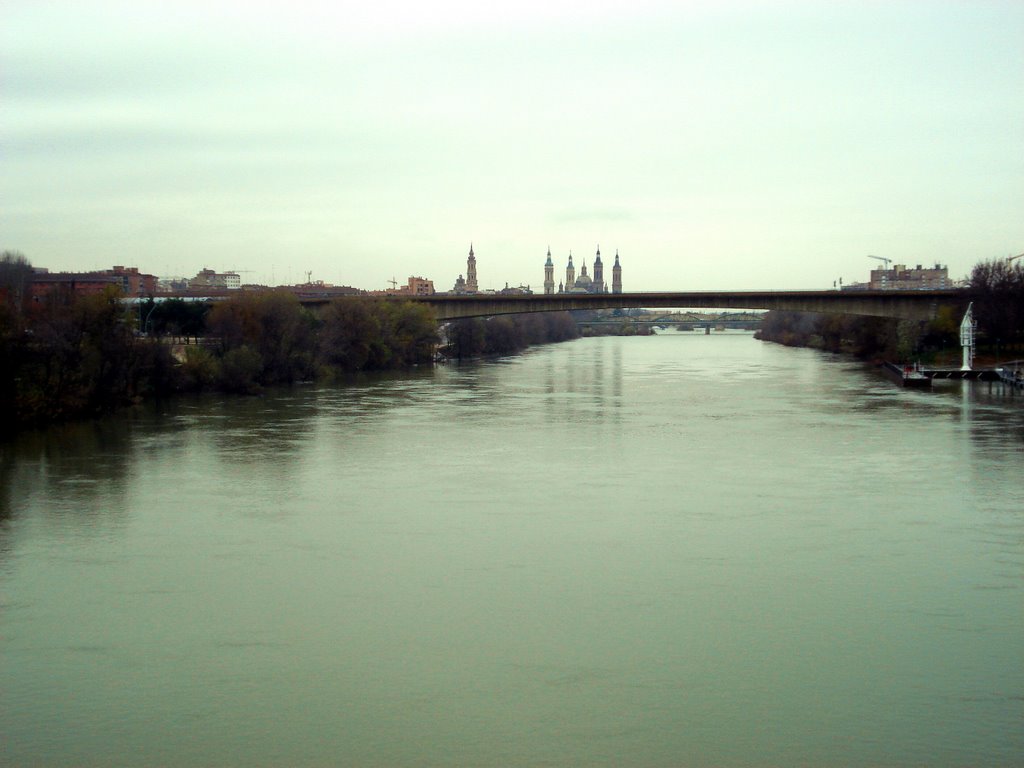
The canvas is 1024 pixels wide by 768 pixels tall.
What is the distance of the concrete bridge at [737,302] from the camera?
43.0 metres

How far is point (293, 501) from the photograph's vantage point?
14.9 metres

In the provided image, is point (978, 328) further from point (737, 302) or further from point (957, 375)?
point (737, 302)

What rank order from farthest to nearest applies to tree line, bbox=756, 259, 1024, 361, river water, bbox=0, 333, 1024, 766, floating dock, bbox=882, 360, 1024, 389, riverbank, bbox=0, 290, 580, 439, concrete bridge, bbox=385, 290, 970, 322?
concrete bridge, bbox=385, 290, 970, 322 → tree line, bbox=756, 259, 1024, 361 → floating dock, bbox=882, 360, 1024, 389 → riverbank, bbox=0, 290, 580, 439 → river water, bbox=0, 333, 1024, 766

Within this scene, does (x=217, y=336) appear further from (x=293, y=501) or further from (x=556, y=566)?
(x=556, y=566)

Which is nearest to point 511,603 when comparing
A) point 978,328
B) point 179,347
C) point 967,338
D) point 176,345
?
point 179,347

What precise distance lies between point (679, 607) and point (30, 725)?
17.9 ft

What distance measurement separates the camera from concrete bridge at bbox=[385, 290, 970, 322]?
43.0 metres

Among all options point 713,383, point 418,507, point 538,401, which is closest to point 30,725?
point 418,507

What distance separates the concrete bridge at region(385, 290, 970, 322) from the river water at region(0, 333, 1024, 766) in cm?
2358

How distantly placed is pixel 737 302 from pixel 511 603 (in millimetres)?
36537

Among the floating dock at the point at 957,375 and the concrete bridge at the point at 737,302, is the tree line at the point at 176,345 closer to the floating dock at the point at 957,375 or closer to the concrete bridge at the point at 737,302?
the concrete bridge at the point at 737,302

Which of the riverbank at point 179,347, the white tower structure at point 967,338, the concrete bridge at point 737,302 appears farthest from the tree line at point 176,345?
the white tower structure at point 967,338

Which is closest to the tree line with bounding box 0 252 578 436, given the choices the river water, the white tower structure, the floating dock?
the river water

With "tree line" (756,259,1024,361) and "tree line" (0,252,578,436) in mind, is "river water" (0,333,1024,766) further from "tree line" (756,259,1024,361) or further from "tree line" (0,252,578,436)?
"tree line" (756,259,1024,361)
